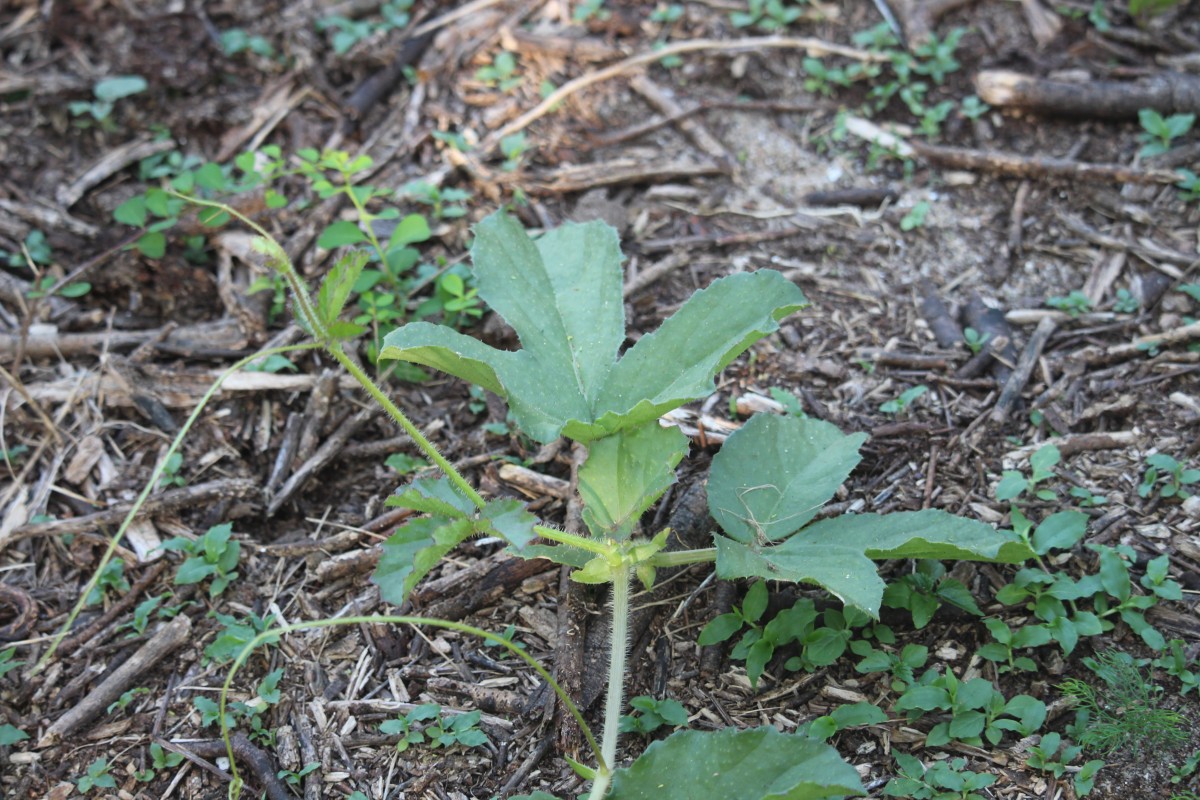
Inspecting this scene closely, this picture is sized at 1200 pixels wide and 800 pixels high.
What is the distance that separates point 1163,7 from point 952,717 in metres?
3.37

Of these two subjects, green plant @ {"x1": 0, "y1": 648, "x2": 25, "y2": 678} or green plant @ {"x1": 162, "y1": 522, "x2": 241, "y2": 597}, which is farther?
green plant @ {"x1": 162, "y1": 522, "x2": 241, "y2": 597}

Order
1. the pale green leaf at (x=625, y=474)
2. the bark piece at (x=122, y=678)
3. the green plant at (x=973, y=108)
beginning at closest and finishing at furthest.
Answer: the pale green leaf at (x=625, y=474) → the bark piece at (x=122, y=678) → the green plant at (x=973, y=108)

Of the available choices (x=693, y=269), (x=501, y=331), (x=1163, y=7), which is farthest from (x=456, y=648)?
(x=1163, y=7)

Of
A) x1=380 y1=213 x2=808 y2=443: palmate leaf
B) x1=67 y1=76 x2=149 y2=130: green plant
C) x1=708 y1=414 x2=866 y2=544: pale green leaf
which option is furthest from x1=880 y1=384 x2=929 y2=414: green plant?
x1=67 y1=76 x2=149 y2=130: green plant

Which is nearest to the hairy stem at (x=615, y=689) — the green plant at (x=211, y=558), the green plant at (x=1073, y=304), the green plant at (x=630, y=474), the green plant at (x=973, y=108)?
the green plant at (x=630, y=474)

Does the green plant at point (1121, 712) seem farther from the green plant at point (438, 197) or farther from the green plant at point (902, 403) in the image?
the green plant at point (438, 197)

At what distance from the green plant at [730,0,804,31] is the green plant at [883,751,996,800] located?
10.6 ft

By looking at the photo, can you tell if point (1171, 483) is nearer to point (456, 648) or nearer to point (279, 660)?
Answer: point (456, 648)

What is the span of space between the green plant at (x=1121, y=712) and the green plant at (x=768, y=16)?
3023mm

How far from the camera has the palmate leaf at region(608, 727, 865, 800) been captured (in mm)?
1959

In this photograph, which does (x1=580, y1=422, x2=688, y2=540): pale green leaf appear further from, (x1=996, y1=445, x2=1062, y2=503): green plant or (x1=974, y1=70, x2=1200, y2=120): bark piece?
(x1=974, y1=70, x2=1200, y2=120): bark piece

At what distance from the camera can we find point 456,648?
8.56 ft

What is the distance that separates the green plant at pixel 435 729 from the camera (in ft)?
7.74

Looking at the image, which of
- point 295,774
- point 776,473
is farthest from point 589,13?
point 295,774
